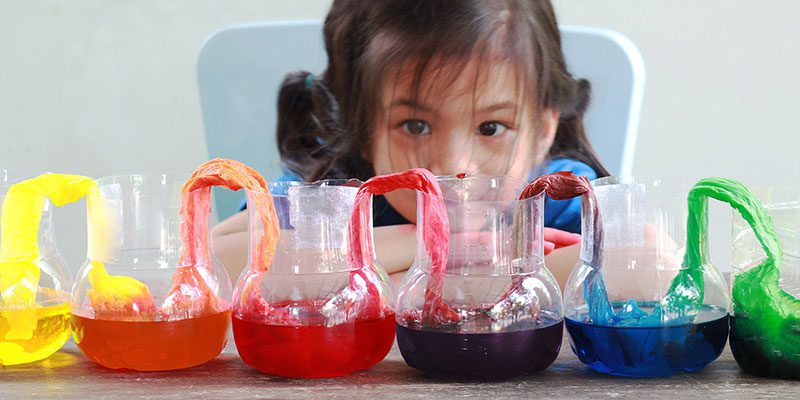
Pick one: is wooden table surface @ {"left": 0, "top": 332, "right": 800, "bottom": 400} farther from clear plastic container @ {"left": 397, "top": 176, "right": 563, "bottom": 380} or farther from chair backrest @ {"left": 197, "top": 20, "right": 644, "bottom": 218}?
chair backrest @ {"left": 197, "top": 20, "right": 644, "bottom": 218}

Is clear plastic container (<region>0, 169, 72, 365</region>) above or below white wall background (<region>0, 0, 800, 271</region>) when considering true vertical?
below

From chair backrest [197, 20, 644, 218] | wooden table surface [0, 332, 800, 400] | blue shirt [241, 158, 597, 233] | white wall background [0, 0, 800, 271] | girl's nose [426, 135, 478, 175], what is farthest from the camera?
white wall background [0, 0, 800, 271]

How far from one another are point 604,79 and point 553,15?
277 mm

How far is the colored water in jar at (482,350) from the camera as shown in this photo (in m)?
0.50

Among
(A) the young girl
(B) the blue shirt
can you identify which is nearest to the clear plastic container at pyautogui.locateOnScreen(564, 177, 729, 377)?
(A) the young girl

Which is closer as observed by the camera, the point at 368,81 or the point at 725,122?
the point at 368,81

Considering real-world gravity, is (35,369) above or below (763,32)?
below

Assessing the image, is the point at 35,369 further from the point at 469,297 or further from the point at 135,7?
the point at 135,7

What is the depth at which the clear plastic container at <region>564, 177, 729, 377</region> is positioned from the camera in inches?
20.2

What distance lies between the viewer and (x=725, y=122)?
1946mm

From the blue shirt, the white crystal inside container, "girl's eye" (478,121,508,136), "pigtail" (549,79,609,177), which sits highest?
"pigtail" (549,79,609,177)

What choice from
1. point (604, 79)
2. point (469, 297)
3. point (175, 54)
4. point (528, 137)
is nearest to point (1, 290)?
point (469, 297)

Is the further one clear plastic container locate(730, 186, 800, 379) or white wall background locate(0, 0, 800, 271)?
white wall background locate(0, 0, 800, 271)

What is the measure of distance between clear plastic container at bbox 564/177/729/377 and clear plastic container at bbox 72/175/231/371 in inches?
9.2
